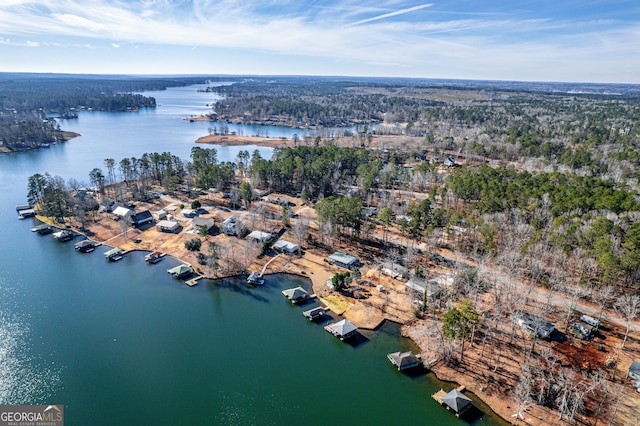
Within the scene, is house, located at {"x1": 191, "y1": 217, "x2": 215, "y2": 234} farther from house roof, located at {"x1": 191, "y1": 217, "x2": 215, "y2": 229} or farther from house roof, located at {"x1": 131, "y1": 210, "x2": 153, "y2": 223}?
house roof, located at {"x1": 131, "y1": 210, "x2": 153, "y2": 223}

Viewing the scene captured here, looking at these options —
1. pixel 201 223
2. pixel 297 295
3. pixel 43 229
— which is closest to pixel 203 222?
pixel 201 223

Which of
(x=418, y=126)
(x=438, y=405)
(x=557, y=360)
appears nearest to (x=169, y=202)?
(x=438, y=405)

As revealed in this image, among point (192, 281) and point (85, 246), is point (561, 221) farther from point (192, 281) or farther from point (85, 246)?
point (85, 246)

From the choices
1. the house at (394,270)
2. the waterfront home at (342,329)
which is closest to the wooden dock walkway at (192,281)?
the waterfront home at (342,329)

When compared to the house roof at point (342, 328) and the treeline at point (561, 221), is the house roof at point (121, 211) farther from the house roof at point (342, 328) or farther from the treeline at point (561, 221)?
the treeline at point (561, 221)

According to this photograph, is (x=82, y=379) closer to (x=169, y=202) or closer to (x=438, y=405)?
(x=438, y=405)

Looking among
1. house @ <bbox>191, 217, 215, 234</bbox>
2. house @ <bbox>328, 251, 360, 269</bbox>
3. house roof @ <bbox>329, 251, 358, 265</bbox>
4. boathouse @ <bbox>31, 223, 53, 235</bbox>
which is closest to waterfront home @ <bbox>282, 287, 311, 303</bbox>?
house @ <bbox>328, 251, 360, 269</bbox>
